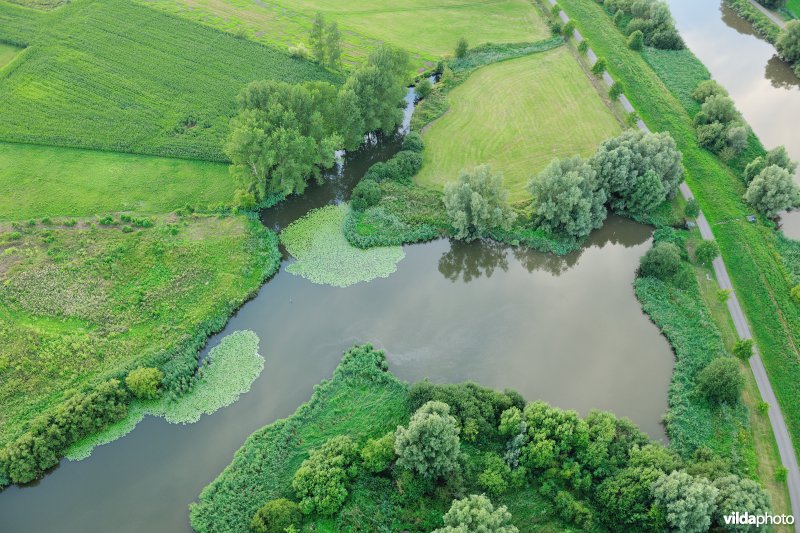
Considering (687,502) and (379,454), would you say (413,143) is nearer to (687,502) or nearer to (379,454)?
(379,454)

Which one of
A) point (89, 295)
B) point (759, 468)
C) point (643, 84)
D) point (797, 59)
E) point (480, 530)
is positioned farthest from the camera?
point (797, 59)

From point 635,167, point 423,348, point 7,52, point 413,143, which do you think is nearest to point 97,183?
point 413,143

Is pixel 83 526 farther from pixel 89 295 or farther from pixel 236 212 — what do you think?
pixel 236 212

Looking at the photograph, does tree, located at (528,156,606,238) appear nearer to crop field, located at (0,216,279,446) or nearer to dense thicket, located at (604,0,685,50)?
crop field, located at (0,216,279,446)

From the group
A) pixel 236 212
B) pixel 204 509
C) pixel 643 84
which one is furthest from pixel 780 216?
pixel 204 509

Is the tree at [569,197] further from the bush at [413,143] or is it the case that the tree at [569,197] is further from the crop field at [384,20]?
the crop field at [384,20]

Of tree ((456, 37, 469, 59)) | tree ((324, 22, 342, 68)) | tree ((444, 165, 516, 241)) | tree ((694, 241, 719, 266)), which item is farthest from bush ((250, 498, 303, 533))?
tree ((456, 37, 469, 59))
